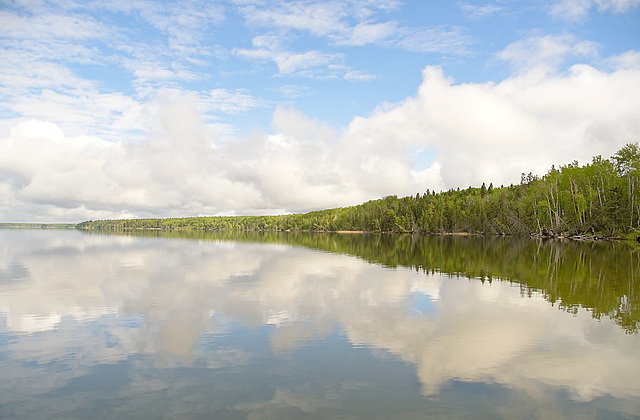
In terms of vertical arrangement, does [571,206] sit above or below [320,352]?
above

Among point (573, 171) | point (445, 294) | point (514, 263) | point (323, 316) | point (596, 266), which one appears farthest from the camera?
point (573, 171)

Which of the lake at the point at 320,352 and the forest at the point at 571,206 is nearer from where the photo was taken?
the lake at the point at 320,352

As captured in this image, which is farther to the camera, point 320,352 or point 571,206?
point 571,206

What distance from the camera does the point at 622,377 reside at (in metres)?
12.7

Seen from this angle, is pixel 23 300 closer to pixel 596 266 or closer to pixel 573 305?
pixel 573 305

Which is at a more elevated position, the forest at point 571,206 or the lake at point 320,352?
the forest at point 571,206

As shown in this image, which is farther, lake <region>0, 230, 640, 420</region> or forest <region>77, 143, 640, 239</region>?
forest <region>77, 143, 640, 239</region>

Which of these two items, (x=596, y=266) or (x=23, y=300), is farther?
(x=596, y=266)

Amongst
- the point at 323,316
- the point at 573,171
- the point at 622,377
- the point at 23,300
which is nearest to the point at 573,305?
the point at 622,377

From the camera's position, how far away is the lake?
1080cm

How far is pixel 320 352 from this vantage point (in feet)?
49.1

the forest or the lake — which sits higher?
the forest

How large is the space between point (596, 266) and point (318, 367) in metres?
40.1

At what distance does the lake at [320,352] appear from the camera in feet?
35.4
